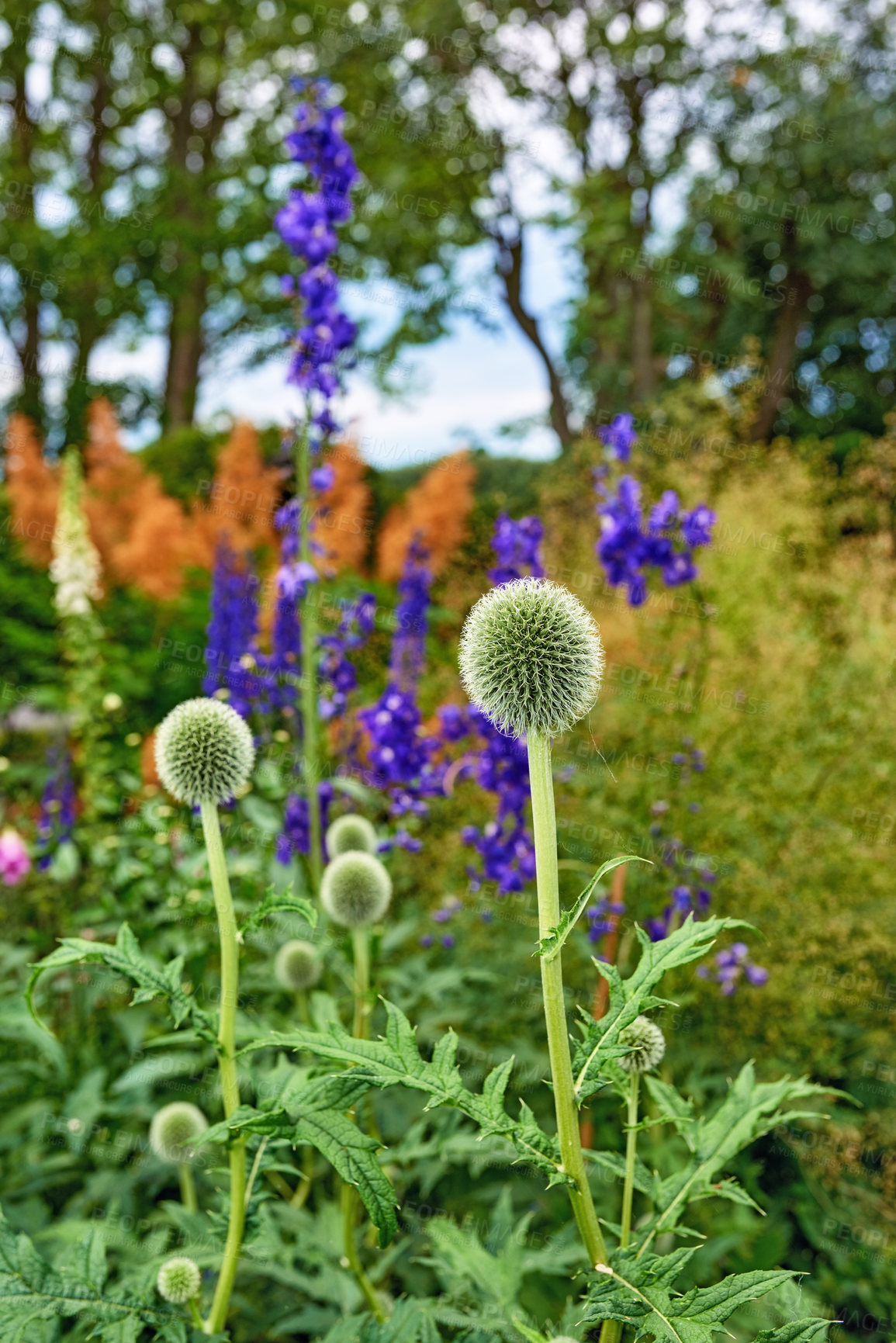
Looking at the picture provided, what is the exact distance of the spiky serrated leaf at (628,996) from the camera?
4.15 feet

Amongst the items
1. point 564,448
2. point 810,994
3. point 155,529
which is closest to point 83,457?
point 155,529

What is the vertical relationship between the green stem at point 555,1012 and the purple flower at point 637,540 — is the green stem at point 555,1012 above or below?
below

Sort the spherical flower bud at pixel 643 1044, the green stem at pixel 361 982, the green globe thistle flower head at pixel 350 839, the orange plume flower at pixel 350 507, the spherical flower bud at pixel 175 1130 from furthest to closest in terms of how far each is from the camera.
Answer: the orange plume flower at pixel 350 507 → the green globe thistle flower head at pixel 350 839 → the green stem at pixel 361 982 → the spherical flower bud at pixel 175 1130 → the spherical flower bud at pixel 643 1044

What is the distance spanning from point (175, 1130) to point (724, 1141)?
1249mm

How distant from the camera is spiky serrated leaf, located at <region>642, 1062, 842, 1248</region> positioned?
147cm

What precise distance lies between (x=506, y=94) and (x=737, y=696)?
473 inches

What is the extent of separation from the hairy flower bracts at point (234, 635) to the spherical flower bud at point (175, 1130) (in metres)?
1.53

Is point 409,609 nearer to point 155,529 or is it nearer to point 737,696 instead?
point 737,696

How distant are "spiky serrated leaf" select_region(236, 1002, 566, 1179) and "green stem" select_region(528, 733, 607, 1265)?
0.13 ft

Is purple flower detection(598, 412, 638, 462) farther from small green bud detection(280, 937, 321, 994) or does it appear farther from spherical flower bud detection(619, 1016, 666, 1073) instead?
spherical flower bud detection(619, 1016, 666, 1073)

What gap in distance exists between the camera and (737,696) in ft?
12.1

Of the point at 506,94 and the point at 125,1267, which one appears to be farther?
the point at 506,94

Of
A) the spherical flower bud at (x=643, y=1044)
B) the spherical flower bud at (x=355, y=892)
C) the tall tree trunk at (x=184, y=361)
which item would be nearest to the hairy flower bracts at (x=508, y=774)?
the spherical flower bud at (x=355, y=892)

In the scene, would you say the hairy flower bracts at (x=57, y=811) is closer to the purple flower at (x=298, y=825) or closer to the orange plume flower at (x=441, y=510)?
the purple flower at (x=298, y=825)
